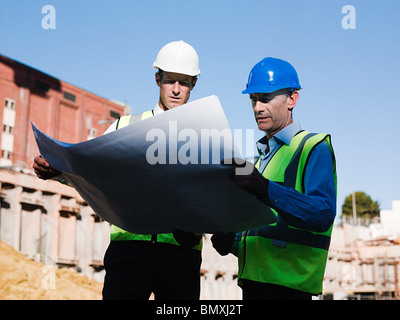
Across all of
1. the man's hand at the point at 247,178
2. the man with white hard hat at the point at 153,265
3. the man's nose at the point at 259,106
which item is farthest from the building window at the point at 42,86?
the man's hand at the point at 247,178

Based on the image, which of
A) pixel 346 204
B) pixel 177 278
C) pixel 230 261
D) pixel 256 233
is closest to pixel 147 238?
pixel 177 278

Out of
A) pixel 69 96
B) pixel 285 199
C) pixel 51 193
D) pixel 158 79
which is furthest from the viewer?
pixel 69 96

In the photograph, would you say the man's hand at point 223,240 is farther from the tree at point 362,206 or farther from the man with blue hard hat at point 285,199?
the tree at point 362,206

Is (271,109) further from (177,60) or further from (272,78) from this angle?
(177,60)

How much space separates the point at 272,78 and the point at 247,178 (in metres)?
0.98

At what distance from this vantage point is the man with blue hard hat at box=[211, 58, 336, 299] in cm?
234

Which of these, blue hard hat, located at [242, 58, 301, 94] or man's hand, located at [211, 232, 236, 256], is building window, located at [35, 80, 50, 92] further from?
man's hand, located at [211, 232, 236, 256]

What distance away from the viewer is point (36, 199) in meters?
19.8

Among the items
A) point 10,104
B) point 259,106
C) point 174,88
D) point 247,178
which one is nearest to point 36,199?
point 10,104

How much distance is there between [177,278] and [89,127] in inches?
1314

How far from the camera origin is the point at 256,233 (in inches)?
110

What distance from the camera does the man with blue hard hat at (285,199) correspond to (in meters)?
2.34
